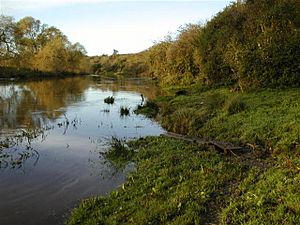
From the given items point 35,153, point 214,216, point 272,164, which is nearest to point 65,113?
point 35,153

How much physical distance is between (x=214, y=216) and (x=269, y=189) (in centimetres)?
144

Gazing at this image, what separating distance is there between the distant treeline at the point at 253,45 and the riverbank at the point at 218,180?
4.26 meters

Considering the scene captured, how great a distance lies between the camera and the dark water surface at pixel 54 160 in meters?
8.67

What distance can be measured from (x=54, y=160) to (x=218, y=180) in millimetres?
6291

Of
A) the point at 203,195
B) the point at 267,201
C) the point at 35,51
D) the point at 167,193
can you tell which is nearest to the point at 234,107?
the point at 167,193

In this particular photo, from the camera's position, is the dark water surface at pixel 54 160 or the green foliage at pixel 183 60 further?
the green foliage at pixel 183 60

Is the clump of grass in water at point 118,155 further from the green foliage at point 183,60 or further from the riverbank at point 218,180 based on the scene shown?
the green foliage at point 183,60

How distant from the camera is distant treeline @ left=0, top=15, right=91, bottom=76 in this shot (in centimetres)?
6322

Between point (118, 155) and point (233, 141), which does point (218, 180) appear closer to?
point (233, 141)

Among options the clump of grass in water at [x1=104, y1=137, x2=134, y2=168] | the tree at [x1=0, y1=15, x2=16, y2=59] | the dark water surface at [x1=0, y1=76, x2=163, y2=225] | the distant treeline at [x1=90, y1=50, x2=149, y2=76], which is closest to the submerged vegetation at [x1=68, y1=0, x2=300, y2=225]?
the clump of grass in water at [x1=104, y1=137, x2=134, y2=168]

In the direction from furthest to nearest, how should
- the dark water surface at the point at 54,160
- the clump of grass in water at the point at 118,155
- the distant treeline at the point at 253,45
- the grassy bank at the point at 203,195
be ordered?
A: the distant treeline at the point at 253,45
the clump of grass in water at the point at 118,155
the dark water surface at the point at 54,160
the grassy bank at the point at 203,195

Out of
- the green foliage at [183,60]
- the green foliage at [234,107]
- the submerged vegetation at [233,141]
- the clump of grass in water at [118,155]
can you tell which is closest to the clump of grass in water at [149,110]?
the submerged vegetation at [233,141]

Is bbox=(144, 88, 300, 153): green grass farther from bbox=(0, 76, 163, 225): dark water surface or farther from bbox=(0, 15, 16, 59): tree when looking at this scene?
bbox=(0, 15, 16, 59): tree

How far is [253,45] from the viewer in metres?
20.7
